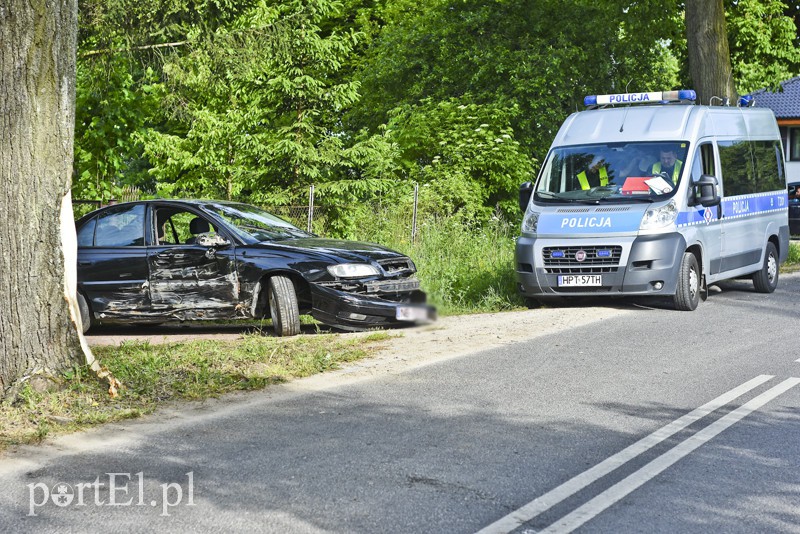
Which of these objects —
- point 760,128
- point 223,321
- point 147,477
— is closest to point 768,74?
point 760,128

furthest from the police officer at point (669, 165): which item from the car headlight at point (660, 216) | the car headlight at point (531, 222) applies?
the car headlight at point (531, 222)

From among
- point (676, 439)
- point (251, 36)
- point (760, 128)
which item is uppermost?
point (251, 36)

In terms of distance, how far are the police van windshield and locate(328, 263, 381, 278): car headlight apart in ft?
15.1

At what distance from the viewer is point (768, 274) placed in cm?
1617

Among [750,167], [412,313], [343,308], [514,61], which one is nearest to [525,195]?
[750,167]

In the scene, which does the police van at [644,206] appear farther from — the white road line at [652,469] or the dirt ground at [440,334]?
the white road line at [652,469]

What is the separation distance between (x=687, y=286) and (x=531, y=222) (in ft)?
6.93

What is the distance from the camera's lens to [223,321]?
13266 millimetres

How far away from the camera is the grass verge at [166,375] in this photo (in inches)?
280

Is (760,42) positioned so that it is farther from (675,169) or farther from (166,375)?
(166,375)

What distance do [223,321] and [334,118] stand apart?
8.35m

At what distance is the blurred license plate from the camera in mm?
1948

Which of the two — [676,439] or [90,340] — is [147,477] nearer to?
[676,439]

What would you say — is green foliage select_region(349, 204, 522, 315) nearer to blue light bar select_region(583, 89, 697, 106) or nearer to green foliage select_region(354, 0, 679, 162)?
blue light bar select_region(583, 89, 697, 106)
